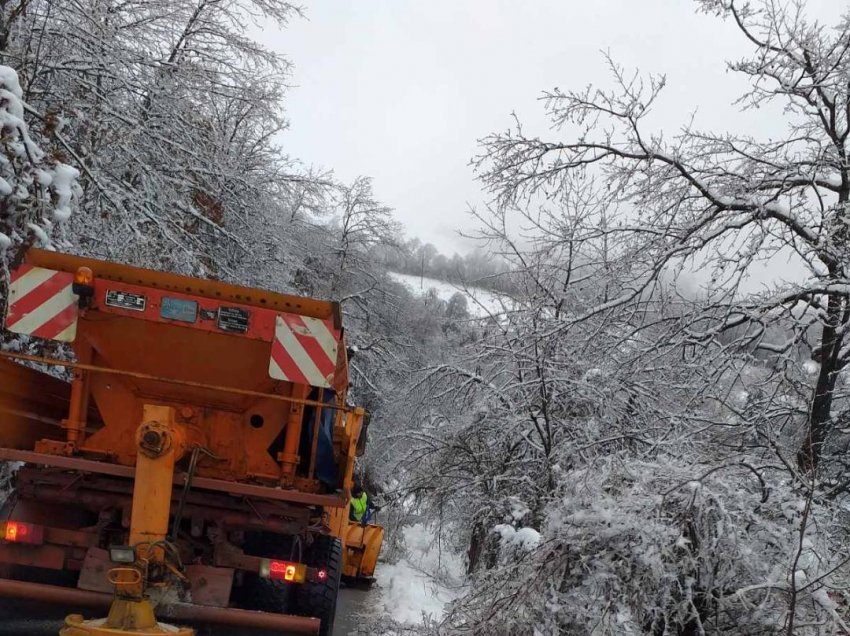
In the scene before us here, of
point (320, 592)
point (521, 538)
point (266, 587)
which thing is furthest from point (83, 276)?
point (521, 538)

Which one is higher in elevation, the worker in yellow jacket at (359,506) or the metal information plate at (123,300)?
the metal information plate at (123,300)

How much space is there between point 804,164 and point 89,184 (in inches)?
280

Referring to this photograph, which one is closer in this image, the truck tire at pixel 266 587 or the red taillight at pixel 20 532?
the red taillight at pixel 20 532

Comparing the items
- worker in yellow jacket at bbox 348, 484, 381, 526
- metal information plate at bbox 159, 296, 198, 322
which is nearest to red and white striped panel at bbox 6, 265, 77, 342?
metal information plate at bbox 159, 296, 198, 322

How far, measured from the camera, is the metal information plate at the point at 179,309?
15.9 feet

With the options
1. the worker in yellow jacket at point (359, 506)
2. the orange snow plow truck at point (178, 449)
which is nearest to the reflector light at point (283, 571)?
the orange snow plow truck at point (178, 449)

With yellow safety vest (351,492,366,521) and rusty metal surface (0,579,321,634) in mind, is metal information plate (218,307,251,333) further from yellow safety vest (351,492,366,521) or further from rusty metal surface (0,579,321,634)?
yellow safety vest (351,492,366,521)

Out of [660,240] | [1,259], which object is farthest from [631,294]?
[1,259]

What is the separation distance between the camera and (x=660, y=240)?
20.1ft

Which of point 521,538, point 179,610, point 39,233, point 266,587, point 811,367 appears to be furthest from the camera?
point 811,367

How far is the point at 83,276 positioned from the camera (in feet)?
15.2

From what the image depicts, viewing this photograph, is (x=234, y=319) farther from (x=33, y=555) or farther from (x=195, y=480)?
(x=33, y=555)

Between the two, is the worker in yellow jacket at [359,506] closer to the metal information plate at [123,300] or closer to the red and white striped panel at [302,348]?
the red and white striped panel at [302,348]

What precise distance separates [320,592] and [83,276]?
2.65 metres
